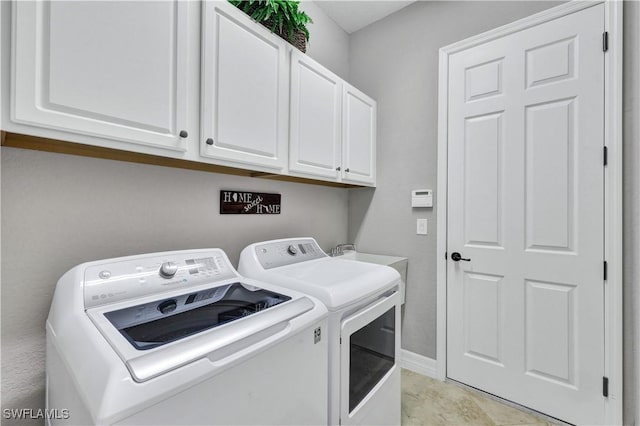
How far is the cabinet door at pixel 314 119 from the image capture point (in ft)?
5.51

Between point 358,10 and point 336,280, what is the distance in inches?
92.9

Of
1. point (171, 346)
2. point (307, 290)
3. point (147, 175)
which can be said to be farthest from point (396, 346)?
point (147, 175)

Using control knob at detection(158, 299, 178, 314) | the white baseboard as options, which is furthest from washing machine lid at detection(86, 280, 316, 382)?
the white baseboard

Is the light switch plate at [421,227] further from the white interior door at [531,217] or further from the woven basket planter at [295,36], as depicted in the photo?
the woven basket planter at [295,36]

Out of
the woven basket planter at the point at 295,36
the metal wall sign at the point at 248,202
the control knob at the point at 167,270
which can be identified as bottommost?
the control knob at the point at 167,270

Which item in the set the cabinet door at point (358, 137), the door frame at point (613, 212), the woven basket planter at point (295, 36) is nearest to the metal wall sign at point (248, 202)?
the cabinet door at point (358, 137)

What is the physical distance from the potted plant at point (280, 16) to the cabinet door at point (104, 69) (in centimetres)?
41

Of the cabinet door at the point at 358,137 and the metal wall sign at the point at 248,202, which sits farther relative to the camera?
the cabinet door at the point at 358,137

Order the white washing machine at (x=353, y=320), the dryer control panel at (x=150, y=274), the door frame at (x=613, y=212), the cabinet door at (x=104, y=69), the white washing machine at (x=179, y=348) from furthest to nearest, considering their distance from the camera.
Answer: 1. the door frame at (x=613, y=212)
2. the white washing machine at (x=353, y=320)
3. the dryer control panel at (x=150, y=274)
4. the cabinet door at (x=104, y=69)
5. the white washing machine at (x=179, y=348)

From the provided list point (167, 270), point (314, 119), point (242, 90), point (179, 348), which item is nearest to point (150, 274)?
point (167, 270)

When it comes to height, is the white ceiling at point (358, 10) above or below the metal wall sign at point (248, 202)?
above

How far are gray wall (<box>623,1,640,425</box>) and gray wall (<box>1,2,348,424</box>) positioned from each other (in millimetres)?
2244

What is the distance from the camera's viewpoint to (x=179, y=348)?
714 mm

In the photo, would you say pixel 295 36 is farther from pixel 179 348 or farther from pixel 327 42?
pixel 179 348
